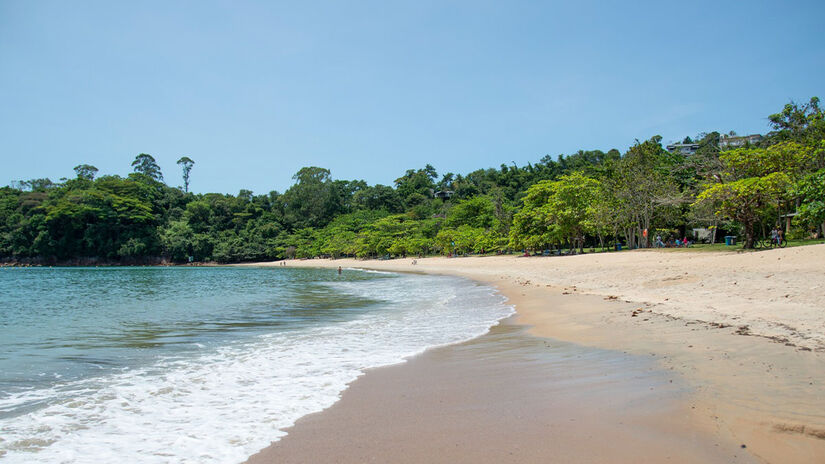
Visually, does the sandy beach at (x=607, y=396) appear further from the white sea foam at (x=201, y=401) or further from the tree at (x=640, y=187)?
the tree at (x=640, y=187)

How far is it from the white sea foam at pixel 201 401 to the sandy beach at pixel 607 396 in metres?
0.39

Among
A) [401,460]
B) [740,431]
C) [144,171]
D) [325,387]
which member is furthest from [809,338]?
[144,171]

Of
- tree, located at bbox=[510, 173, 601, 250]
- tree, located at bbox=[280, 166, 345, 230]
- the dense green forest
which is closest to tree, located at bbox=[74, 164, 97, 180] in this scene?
the dense green forest

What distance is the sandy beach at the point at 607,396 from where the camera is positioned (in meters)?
2.83

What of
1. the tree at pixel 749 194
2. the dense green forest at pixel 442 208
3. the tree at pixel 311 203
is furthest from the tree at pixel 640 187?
the tree at pixel 311 203

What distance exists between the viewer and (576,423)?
128 inches

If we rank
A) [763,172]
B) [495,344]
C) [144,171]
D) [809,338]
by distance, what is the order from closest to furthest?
[809,338] < [495,344] < [763,172] < [144,171]

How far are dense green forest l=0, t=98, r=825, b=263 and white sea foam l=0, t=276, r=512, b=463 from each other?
737 inches

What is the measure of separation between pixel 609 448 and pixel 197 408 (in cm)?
359

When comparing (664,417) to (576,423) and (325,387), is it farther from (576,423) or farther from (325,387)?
(325,387)

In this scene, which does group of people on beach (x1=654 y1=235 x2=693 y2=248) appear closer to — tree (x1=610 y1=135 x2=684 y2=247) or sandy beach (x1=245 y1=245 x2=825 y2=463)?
tree (x1=610 y1=135 x2=684 y2=247)

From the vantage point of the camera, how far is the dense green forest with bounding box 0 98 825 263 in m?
24.4

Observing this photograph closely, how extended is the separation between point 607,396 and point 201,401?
12.8ft

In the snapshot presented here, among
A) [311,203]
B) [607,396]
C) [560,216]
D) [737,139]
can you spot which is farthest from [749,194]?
[311,203]
